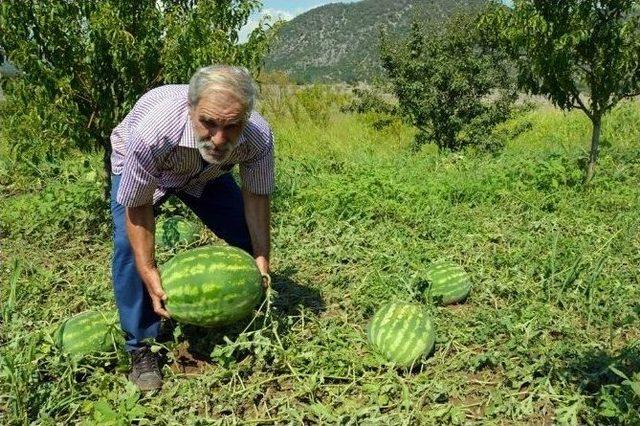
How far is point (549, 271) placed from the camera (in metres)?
4.45

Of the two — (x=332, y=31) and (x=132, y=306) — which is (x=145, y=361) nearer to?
(x=132, y=306)

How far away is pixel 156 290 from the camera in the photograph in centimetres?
315

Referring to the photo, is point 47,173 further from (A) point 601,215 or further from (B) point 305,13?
(B) point 305,13

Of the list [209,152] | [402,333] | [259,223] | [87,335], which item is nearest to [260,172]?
[259,223]

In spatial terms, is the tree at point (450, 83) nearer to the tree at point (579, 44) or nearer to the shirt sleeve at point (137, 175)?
the tree at point (579, 44)

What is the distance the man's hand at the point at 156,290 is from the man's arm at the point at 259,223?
0.57 meters

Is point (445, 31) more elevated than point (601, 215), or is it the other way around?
point (445, 31)

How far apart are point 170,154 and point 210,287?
708mm

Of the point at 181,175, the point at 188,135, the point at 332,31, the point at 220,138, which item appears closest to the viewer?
the point at 220,138

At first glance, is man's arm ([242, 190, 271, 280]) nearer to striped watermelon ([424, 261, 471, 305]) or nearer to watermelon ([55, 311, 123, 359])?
watermelon ([55, 311, 123, 359])

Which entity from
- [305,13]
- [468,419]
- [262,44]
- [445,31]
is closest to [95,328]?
[468,419]

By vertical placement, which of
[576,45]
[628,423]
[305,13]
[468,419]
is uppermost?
[305,13]

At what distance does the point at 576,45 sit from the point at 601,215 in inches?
81.0

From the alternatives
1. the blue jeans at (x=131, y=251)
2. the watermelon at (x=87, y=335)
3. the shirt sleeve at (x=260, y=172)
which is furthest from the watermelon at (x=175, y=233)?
the shirt sleeve at (x=260, y=172)
